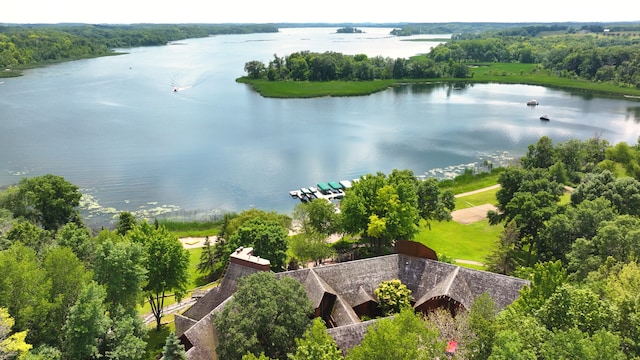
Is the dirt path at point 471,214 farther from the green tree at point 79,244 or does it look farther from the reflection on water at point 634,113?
the reflection on water at point 634,113

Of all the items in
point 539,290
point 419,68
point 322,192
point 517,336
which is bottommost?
point 322,192

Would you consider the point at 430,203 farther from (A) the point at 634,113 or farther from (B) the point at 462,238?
(A) the point at 634,113

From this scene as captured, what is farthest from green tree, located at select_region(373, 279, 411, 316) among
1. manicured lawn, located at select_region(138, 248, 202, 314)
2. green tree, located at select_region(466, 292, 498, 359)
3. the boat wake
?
the boat wake

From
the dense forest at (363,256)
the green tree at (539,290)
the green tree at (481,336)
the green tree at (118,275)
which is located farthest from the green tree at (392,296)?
the green tree at (118,275)

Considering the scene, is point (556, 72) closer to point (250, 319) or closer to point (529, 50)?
point (529, 50)

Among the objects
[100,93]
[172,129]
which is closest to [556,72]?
[172,129]

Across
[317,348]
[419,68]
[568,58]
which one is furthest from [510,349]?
[568,58]

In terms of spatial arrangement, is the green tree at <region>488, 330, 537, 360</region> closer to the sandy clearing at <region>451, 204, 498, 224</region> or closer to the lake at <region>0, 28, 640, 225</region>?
the sandy clearing at <region>451, 204, 498, 224</region>

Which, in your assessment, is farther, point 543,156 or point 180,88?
point 180,88
